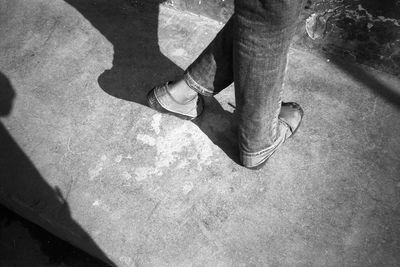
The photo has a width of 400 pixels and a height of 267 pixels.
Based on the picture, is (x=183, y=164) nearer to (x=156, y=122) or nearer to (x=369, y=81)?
(x=156, y=122)

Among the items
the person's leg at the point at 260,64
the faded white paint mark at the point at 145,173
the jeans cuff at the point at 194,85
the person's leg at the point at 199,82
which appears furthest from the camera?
the faded white paint mark at the point at 145,173

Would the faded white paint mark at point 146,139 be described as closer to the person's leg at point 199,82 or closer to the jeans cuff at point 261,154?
the person's leg at point 199,82

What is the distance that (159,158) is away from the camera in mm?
1918

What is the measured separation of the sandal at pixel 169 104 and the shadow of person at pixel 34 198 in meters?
0.68

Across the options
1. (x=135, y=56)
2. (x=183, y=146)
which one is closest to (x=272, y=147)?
(x=183, y=146)

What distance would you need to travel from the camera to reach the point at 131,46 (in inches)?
94.3

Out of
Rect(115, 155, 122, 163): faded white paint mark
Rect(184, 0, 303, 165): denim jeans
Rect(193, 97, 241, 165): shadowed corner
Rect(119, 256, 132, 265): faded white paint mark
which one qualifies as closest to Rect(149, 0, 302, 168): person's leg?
Rect(184, 0, 303, 165): denim jeans

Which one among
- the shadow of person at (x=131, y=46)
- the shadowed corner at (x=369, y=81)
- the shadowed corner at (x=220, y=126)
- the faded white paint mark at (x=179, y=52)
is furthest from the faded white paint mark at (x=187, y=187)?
the shadowed corner at (x=369, y=81)

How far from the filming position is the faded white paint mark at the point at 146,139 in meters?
1.97

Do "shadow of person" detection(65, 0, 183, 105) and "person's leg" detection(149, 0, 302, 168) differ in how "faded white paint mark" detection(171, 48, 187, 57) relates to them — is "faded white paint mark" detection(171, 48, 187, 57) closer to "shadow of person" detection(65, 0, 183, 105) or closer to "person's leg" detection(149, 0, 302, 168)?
"shadow of person" detection(65, 0, 183, 105)

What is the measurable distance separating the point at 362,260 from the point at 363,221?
0.17 meters

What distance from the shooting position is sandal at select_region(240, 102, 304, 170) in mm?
1666

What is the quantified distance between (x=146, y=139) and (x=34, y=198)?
65 centimetres

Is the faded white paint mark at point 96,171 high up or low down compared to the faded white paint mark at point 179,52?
down
